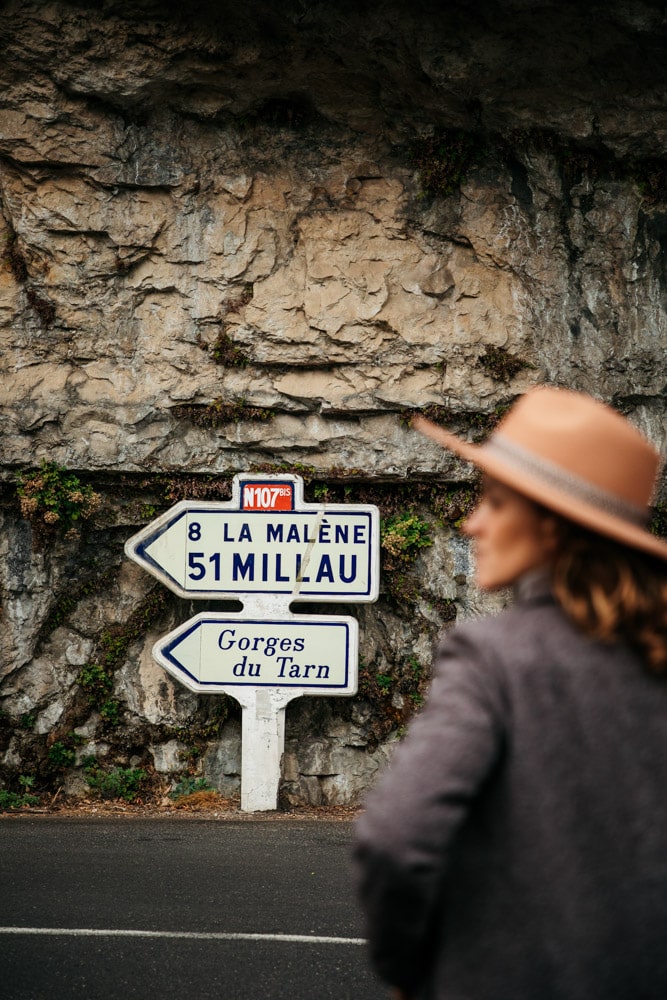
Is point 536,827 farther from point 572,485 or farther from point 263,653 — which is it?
point 263,653

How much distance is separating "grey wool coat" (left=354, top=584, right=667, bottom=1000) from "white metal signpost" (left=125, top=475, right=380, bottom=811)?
631 cm

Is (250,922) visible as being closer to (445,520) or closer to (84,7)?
(445,520)

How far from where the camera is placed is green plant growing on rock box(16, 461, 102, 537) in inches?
321

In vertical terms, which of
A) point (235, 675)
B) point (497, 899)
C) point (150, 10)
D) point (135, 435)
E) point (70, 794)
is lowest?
point (70, 794)

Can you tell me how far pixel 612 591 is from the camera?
4.68 ft

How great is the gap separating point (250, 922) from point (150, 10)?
6418 mm

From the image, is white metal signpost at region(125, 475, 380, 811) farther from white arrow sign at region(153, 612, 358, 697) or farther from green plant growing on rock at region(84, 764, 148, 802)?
green plant growing on rock at region(84, 764, 148, 802)

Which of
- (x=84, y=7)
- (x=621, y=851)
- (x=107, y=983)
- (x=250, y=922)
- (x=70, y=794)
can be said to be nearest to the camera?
(x=621, y=851)

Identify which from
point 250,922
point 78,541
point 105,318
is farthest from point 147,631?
point 250,922

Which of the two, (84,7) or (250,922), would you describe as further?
(84,7)

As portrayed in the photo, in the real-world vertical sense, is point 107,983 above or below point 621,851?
below

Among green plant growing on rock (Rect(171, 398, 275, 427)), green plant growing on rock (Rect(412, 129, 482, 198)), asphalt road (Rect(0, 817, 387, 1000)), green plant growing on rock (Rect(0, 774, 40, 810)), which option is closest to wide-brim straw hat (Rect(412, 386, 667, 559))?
asphalt road (Rect(0, 817, 387, 1000))

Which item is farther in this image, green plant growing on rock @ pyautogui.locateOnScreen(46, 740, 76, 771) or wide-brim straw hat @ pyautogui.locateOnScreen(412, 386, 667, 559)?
green plant growing on rock @ pyautogui.locateOnScreen(46, 740, 76, 771)

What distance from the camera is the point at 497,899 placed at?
139 centimetres
